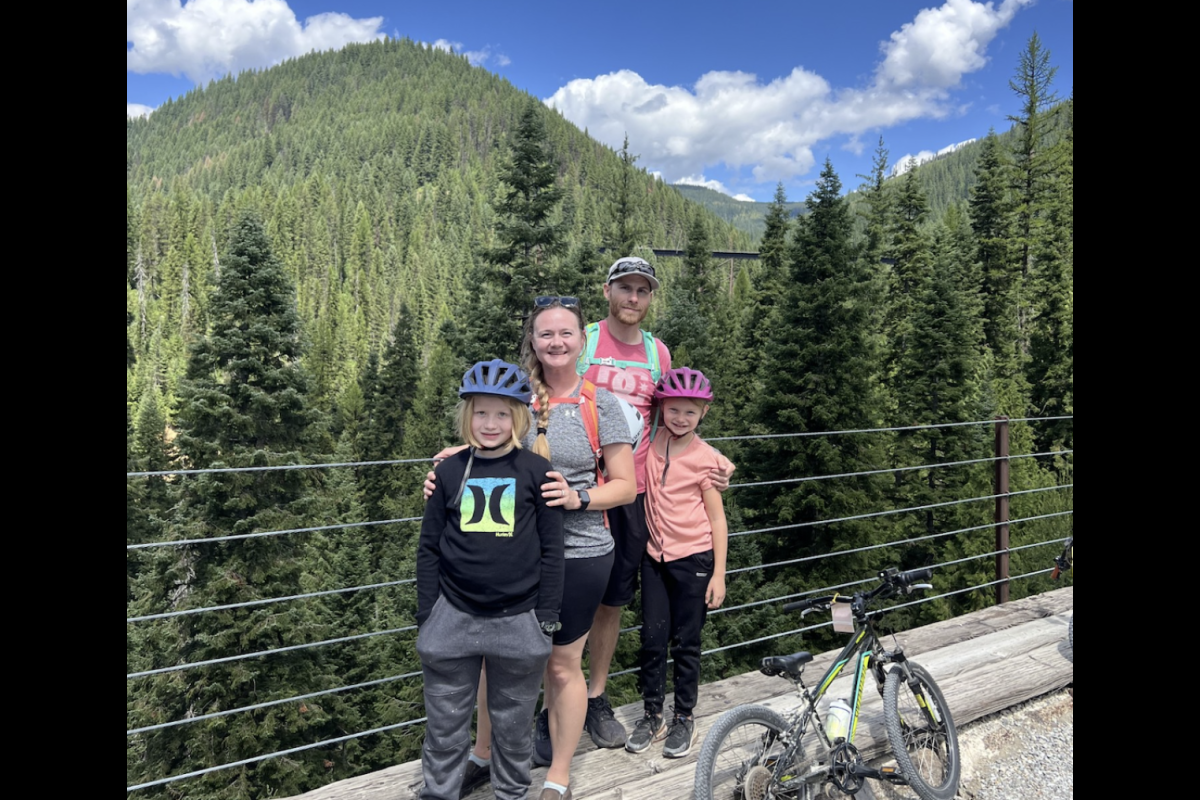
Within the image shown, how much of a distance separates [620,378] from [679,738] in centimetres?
142

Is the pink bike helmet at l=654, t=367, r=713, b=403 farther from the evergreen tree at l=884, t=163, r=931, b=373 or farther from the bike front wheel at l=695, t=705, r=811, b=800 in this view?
the evergreen tree at l=884, t=163, r=931, b=373

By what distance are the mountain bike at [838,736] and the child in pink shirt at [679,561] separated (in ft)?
1.13

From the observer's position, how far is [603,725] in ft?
9.26

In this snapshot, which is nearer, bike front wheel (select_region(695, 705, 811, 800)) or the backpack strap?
bike front wheel (select_region(695, 705, 811, 800))

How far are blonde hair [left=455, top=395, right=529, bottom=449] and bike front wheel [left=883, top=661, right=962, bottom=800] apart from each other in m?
1.74

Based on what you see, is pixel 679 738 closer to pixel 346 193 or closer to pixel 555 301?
pixel 555 301

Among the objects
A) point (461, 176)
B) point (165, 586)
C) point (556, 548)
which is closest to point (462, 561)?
point (556, 548)

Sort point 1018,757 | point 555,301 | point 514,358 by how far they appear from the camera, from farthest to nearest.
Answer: point 514,358, point 1018,757, point 555,301

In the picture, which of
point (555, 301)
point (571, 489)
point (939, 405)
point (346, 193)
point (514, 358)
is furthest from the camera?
point (346, 193)

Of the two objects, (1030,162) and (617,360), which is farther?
(1030,162)

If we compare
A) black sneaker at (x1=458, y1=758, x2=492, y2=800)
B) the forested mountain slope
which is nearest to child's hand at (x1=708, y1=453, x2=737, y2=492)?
black sneaker at (x1=458, y1=758, x2=492, y2=800)

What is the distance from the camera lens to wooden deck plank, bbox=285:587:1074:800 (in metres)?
2.54

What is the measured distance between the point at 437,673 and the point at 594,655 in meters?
0.87

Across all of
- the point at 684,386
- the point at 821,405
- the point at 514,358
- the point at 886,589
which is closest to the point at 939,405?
the point at 821,405
